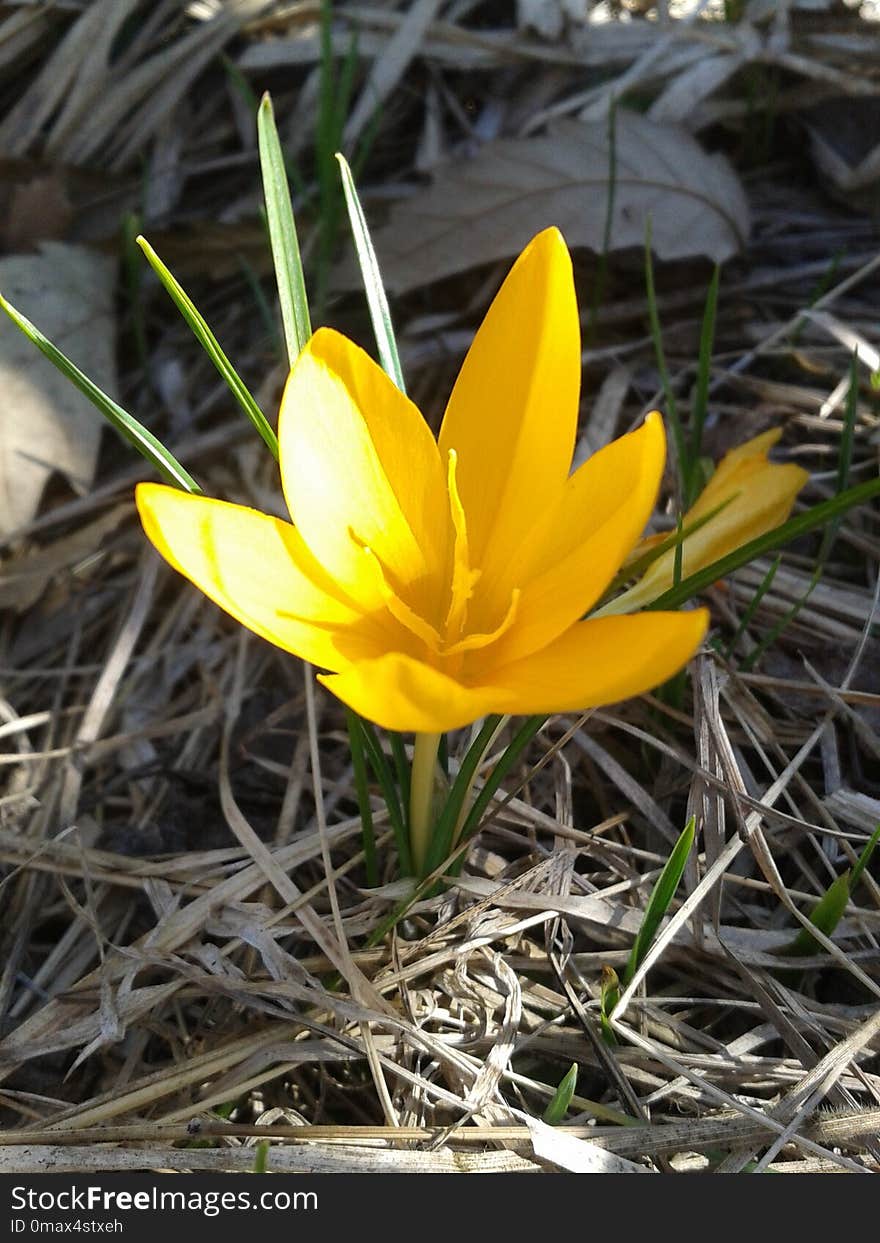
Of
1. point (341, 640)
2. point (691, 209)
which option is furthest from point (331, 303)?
point (341, 640)

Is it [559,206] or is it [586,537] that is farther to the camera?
[559,206]

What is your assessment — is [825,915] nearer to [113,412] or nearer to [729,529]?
[729,529]

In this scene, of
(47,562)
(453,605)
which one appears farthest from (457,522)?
(47,562)

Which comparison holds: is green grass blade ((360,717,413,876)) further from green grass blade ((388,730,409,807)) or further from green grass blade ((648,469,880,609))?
green grass blade ((648,469,880,609))

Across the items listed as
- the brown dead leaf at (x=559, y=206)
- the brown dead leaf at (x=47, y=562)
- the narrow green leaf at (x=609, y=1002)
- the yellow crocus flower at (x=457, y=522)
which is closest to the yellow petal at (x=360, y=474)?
the yellow crocus flower at (x=457, y=522)

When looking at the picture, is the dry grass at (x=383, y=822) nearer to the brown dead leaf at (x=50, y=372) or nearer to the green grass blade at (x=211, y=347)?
the brown dead leaf at (x=50, y=372)

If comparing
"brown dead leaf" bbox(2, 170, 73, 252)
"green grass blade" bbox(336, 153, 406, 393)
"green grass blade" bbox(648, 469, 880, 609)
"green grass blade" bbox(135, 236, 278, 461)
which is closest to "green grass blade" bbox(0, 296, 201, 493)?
"green grass blade" bbox(135, 236, 278, 461)
